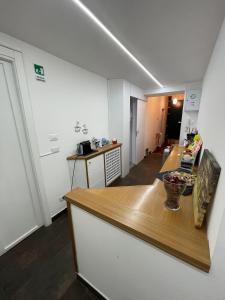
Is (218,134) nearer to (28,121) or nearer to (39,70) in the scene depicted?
(28,121)

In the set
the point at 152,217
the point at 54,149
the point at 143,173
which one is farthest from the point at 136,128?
the point at 152,217

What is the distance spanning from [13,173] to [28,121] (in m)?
0.65

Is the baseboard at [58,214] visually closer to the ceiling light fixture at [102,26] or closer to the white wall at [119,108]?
the white wall at [119,108]

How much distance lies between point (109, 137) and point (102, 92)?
106 cm

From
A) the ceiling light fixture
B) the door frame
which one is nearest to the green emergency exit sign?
the door frame

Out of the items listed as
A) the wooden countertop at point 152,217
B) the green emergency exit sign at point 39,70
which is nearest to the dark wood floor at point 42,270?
the wooden countertop at point 152,217

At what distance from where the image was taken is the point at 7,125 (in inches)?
58.2

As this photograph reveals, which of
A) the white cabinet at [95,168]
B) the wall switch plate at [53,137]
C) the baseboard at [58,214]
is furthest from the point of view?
the white cabinet at [95,168]

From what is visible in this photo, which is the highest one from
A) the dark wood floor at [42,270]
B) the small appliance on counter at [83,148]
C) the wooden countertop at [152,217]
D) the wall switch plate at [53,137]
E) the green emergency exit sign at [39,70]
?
the green emergency exit sign at [39,70]

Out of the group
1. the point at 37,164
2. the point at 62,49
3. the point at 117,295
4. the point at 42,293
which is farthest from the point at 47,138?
the point at 117,295

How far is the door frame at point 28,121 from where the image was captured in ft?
4.57

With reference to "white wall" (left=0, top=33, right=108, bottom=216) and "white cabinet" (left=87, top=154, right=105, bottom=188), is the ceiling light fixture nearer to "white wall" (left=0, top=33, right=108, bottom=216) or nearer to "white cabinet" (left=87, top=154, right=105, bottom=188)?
"white wall" (left=0, top=33, right=108, bottom=216)

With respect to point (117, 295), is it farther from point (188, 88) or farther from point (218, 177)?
point (188, 88)

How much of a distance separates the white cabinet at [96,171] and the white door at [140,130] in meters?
2.04
